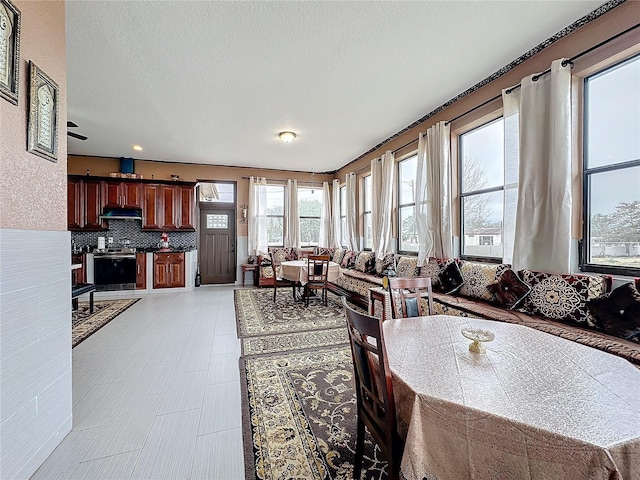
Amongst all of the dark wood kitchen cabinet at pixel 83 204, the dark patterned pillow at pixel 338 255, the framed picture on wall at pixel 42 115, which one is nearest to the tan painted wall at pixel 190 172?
the dark wood kitchen cabinet at pixel 83 204

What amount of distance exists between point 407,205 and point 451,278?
2009mm

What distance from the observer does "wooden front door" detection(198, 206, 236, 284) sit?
7.42m

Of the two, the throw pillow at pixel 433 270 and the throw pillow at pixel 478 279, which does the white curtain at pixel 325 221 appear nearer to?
the throw pillow at pixel 433 270

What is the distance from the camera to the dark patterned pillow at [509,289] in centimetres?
276

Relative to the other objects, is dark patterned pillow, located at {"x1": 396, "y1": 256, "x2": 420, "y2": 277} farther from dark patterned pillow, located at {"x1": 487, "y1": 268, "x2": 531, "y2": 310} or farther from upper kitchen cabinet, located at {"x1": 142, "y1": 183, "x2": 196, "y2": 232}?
upper kitchen cabinet, located at {"x1": 142, "y1": 183, "x2": 196, "y2": 232}

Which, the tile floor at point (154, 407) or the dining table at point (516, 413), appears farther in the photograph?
the tile floor at point (154, 407)

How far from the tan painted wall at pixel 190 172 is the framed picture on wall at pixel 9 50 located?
597 centimetres

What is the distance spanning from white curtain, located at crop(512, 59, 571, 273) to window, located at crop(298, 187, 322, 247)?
556 centimetres

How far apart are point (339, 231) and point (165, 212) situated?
13.8 ft

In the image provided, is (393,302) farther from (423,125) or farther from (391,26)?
(423,125)

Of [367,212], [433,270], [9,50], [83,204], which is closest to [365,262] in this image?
[367,212]

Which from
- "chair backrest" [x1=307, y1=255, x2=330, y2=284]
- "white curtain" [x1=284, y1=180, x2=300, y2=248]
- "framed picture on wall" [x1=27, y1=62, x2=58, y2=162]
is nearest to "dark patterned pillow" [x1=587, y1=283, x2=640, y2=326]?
"chair backrest" [x1=307, y1=255, x2=330, y2=284]

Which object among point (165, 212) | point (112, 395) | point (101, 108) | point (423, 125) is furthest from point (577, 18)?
point (165, 212)

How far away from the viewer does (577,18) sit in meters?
2.46
